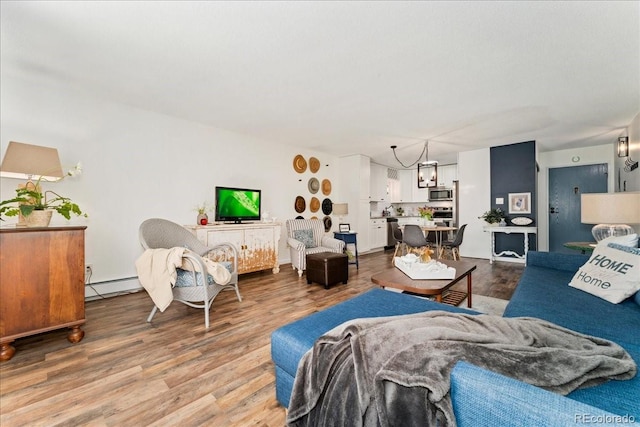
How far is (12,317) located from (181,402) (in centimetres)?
152

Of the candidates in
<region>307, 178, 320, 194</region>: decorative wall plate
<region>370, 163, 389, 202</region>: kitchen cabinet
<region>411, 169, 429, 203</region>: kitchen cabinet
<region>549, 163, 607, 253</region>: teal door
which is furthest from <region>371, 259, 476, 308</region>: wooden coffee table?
<region>411, 169, 429, 203</region>: kitchen cabinet

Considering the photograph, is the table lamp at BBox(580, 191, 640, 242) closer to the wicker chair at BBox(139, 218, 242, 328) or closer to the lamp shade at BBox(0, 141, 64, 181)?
the wicker chair at BBox(139, 218, 242, 328)

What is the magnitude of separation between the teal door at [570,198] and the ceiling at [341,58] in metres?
1.93

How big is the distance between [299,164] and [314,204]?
3.14ft

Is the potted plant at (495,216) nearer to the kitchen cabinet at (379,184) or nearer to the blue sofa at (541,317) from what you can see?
the kitchen cabinet at (379,184)

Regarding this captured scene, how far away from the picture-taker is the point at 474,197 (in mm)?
6027

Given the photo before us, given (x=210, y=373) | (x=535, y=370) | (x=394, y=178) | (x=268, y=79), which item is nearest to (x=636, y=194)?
(x=535, y=370)

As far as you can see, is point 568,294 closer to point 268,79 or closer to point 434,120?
point 434,120

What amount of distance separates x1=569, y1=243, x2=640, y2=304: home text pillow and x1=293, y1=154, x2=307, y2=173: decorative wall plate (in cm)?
459

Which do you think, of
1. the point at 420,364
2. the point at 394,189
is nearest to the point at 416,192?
the point at 394,189

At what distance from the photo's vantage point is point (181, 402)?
4.86 feet

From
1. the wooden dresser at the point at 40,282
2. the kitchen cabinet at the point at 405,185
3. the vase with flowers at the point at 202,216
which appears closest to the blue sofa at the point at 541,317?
the wooden dresser at the point at 40,282

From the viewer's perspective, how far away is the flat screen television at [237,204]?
419cm

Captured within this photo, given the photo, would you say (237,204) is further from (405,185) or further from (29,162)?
(405,185)
